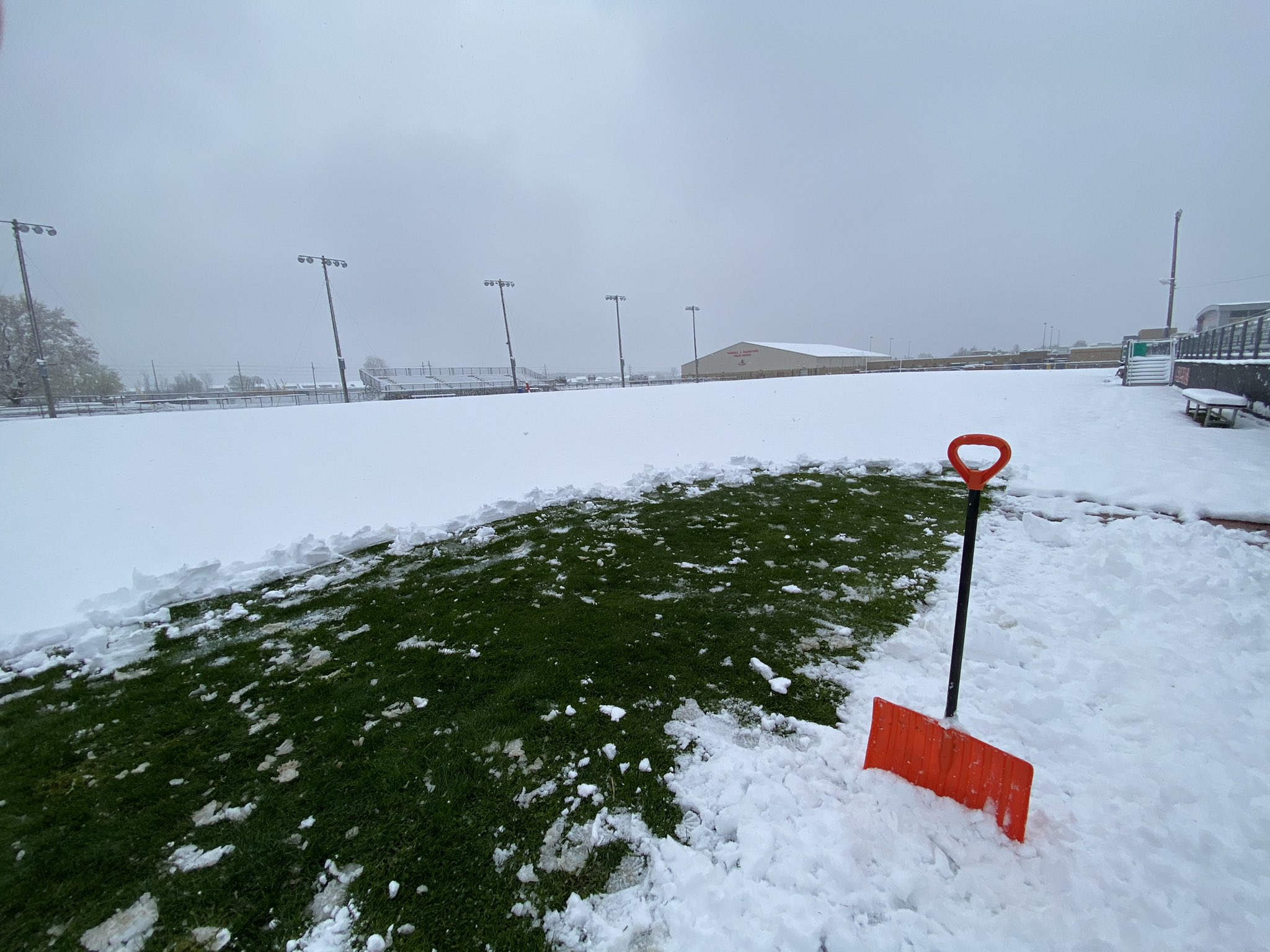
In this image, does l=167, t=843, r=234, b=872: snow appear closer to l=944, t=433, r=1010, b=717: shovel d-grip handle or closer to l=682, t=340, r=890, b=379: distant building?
l=944, t=433, r=1010, b=717: shovel d-grip handle

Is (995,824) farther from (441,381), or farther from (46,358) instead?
(441,381)

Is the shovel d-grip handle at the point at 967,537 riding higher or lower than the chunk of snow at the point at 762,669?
higher

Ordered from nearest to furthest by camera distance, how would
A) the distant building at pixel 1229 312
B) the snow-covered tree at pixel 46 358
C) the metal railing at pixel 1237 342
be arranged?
the metal railing at pixel 1237 342 < the snow-covered tree at pixel 46 358 < the distant building at pixel 1229 312

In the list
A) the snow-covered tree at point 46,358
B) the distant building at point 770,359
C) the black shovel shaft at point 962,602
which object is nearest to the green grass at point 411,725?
the black shovel shaft at point 962,602

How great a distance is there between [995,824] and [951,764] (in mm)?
233

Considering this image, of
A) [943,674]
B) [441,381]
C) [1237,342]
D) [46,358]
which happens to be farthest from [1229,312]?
[46,358]

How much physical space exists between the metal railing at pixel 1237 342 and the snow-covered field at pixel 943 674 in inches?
138

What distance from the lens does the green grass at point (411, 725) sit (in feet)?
6.37

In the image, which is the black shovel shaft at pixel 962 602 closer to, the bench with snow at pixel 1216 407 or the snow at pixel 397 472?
the snow at pixel 397 472

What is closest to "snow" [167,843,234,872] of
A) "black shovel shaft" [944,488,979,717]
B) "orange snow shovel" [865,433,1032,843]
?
"orange snow shovel" [865,433,1032,843]

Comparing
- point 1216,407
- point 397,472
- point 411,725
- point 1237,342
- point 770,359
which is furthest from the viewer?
point 770,359

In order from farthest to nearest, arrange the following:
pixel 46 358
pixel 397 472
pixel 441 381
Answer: pixel 441 381 → pixel 46 358 → pixel 397 472

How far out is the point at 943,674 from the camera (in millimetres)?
3082

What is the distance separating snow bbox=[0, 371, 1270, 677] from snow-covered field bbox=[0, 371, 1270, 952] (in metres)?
0.06
